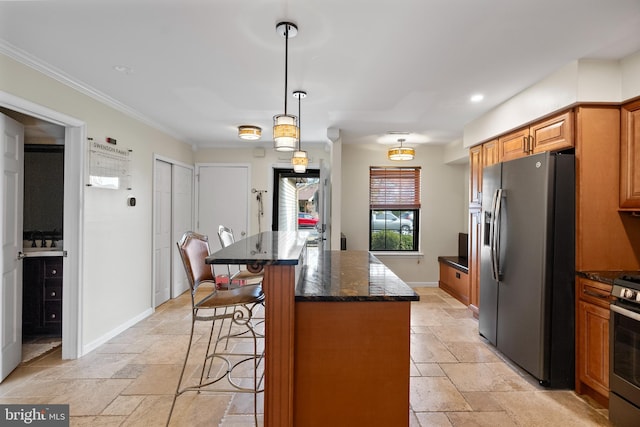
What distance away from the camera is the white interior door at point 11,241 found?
2.43m

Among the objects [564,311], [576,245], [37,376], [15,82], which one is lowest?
[37,376]

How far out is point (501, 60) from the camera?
2355mm

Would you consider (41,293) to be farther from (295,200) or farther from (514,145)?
(514,145)

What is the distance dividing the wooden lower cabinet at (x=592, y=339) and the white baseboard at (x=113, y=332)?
13.4ft

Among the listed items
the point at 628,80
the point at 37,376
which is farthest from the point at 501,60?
the point at 37,376

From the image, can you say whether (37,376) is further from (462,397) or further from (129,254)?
(462,397)

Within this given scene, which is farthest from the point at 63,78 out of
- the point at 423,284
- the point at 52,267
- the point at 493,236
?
the point at 423,284

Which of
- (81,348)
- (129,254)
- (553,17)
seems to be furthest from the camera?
(129,254)

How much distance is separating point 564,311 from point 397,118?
253 centimetres

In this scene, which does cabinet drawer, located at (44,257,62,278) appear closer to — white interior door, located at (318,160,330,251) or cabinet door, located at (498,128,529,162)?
white interior door, located at (318,160,330,251)

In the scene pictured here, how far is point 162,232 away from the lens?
4.50m

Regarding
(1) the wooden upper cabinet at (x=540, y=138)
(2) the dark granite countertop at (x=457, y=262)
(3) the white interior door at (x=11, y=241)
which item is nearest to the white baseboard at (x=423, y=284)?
(2) the dark granite countertop at (x=457, y=262)

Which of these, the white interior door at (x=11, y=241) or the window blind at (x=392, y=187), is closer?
the white interior door at (x=11, y=241)
